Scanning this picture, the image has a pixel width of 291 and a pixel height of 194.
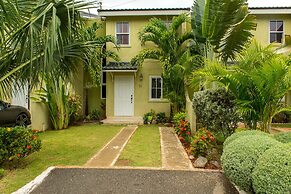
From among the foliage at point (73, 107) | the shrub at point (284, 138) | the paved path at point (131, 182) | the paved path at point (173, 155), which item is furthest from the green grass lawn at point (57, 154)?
the shrub at point (284, 138)

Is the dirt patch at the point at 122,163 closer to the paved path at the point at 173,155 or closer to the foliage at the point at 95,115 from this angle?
the paved path at the point at 173,155

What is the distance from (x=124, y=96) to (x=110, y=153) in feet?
30.6

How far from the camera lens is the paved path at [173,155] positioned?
703 centimetres

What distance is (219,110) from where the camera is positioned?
8680 mm

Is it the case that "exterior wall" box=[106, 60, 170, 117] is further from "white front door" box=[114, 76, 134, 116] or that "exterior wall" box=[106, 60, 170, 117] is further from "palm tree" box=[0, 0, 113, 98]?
"palm tree" box=[0, 0, 113, 98]

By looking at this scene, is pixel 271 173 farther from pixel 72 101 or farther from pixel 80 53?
pixel 72 101

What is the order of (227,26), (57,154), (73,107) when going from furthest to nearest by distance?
1. (73,107)
2. (227,26)
3. (57,154)

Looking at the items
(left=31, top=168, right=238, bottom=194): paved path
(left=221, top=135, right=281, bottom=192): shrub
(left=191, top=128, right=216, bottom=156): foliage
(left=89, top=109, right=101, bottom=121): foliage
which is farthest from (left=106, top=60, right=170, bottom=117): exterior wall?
(left=221, top=135, right=281, bottom=192): shrub

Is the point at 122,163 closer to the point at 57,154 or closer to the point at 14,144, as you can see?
the point at 57,154

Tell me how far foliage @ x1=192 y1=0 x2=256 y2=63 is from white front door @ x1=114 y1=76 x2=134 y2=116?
7575 mm

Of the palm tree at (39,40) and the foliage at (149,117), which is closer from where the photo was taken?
the palm tree at (39,40)

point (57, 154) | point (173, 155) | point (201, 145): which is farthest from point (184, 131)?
point (57, 154)

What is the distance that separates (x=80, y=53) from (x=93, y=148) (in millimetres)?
3407

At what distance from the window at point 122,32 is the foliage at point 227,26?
7.80m
